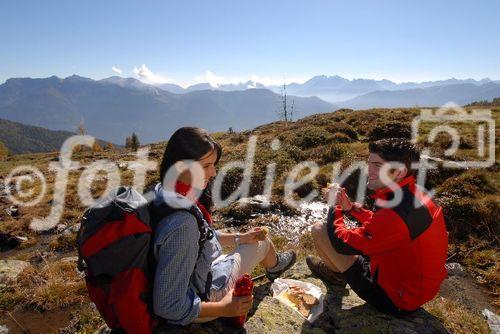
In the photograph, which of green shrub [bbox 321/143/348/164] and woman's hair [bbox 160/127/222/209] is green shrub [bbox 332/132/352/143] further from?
woman's hair [bbox 160/127/222/209]

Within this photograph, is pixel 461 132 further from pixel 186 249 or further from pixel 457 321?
pixel 186 249

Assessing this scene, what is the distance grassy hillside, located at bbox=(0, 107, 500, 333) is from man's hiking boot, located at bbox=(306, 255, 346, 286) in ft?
4.45

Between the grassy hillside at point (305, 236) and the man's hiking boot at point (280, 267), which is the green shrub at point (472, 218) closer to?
the grassy hillside at point (305, 236)

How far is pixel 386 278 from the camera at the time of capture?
16.0ft

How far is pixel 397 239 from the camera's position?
4.44 m

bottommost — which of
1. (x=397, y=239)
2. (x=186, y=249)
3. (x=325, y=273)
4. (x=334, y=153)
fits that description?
(x=325, y=273)

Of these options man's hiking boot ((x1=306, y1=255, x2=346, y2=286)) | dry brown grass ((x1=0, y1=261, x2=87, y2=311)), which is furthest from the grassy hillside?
man's hiking boot ((x1=306, y1=255, x2=346, y2=286))

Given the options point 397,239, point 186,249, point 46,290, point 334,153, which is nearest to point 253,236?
point 397,239

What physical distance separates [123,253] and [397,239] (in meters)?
3.14

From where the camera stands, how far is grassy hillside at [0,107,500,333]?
7.57m

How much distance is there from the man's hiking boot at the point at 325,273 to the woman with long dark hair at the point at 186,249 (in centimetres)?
202

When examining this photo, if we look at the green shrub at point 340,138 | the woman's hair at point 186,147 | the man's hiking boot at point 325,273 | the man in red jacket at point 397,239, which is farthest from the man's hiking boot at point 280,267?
the green shrub at point 340,138

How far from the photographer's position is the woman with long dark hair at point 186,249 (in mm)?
3312

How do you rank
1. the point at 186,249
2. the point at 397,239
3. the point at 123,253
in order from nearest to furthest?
the point at 123,253 < the point at 186,249 < the point at 397,239
